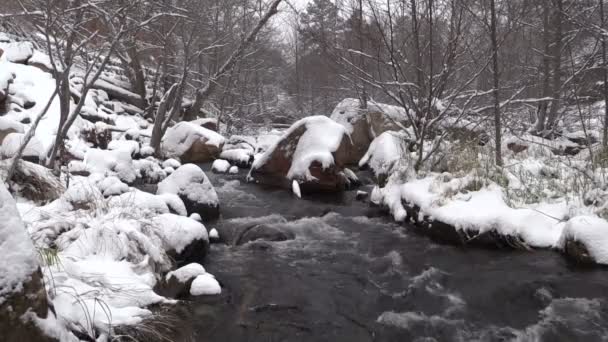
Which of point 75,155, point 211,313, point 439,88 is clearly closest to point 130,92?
point 75,155

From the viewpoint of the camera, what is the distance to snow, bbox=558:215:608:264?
167 inches

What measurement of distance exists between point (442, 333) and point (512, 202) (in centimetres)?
242

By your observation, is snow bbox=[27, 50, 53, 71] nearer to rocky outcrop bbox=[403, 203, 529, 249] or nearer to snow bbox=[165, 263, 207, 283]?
snow bbox=[165, 263, 207, 283]

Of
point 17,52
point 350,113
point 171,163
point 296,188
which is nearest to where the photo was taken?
point 296,188

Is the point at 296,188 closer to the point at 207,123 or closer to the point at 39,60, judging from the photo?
the point at 207,123

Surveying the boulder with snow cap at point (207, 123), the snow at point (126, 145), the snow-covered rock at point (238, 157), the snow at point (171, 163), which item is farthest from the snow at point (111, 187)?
the boulder with snow cap at point (207, 123)

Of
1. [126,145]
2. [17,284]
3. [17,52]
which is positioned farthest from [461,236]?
[17,52]

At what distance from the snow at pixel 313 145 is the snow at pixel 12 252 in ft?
19.6

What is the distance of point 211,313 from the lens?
374cm

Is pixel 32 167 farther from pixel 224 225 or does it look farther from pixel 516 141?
pixel 516 141

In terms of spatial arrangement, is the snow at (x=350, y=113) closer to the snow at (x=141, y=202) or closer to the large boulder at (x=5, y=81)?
the snow at (x=141, y=202)

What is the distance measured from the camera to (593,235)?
428 cm

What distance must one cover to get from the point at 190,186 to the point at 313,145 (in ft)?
8.72

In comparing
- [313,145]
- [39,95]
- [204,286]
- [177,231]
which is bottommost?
[204,286]
